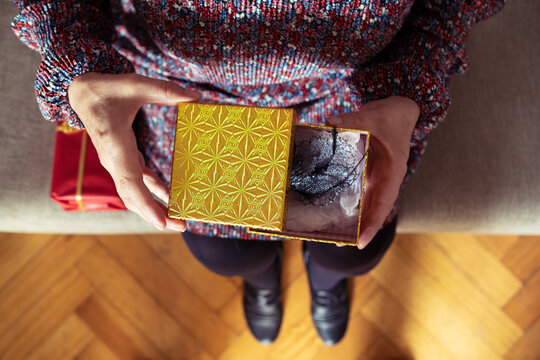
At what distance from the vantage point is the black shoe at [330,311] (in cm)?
107

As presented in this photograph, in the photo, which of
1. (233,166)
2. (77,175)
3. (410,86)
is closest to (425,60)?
(410,86)

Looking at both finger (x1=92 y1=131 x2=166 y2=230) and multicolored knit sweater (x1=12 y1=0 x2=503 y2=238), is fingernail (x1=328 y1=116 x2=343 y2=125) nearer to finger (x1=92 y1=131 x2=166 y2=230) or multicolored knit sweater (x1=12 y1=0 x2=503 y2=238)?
multicolored knit sweater (x1=12 y1=0 x2=503 y2=238)

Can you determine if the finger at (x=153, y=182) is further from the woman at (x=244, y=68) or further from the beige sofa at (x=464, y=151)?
the beige sofa at (x=464, y=151)

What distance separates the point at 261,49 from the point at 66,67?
0.29 m

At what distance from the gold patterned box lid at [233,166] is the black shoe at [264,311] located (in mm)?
634

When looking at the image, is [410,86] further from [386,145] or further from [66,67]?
[66,67]

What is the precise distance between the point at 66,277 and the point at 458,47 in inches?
45.9

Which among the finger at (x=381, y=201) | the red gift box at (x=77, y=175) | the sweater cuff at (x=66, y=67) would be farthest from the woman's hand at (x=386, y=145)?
the red gift box at (x=77, y=175)

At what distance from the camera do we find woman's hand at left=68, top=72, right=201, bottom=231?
550 millimetres

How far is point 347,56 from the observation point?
609 millimetres

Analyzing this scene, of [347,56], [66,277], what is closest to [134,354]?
[66,277]

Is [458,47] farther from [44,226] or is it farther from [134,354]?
[134,354]

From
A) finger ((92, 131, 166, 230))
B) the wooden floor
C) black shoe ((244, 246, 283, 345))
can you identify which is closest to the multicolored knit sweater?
finger ((92, 131, 166, 230))

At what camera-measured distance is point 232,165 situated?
49cm
